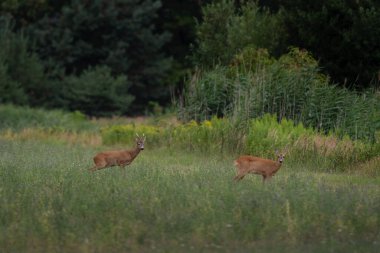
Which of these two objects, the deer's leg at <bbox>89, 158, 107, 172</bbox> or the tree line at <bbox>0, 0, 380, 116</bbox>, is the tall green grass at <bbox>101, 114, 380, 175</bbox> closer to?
the deer's leg at <bbox>89, 158, 107, 172</bbox>

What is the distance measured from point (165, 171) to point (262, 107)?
714 centimetres

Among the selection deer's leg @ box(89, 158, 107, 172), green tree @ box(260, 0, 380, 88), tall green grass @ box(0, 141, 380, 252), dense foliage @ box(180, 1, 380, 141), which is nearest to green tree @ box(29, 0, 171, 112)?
green tree @ box(260, 0, 380, 88)

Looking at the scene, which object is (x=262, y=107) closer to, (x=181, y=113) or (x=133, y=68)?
(x=181, y=113)

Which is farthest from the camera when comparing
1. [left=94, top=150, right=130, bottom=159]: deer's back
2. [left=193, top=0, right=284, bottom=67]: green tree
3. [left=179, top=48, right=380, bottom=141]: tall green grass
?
[left=193, top=0, right=284, bottom=67]: green tree

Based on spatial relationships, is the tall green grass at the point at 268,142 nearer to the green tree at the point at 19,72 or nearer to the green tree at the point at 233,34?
the green tree at the point at 233,34

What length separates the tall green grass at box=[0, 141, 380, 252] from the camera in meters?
11.1

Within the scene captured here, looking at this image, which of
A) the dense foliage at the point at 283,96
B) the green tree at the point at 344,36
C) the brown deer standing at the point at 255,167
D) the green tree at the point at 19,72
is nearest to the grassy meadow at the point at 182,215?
the brown deer standing at the point at 255,167

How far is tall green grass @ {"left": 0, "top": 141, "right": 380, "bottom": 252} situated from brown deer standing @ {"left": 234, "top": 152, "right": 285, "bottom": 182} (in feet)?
3.80

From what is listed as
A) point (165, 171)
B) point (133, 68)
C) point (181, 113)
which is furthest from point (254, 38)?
point (133, 68)

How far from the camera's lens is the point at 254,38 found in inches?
1345

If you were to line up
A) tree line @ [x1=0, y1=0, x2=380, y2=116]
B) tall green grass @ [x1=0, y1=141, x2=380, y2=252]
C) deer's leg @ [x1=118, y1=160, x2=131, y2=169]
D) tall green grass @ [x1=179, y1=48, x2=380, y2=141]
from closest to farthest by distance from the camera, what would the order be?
tall green grass @ [x1=0, y1=141, x2=380, y2=252] < deer's leg @ [x1=118, y1=160, x2=131, y2=169] < tall green grass @ [x1=179, y1=48, x2=380, y2=141] < tree line @ [x1=0, y1=0, x2=380, y2=116]

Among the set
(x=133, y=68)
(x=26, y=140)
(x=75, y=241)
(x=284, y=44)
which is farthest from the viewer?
(x=133, y=68)

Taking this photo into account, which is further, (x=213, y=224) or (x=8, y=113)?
(x=8, y=113)

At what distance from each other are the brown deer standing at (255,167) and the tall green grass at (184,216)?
116 cm
